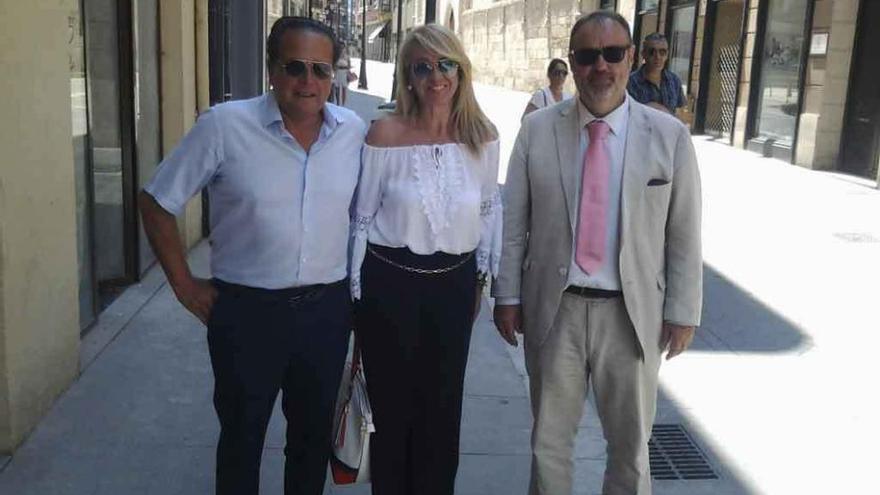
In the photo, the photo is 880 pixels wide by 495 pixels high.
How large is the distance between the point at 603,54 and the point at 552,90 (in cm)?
627

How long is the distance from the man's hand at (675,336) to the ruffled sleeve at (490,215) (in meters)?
0.61

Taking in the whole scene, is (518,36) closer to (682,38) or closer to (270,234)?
(682,38)

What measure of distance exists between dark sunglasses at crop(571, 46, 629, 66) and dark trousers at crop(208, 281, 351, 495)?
106 cm

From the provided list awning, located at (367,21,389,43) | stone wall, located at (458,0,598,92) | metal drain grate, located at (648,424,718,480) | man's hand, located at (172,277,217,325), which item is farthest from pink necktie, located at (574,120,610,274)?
awning, located at (367,21,389,43)

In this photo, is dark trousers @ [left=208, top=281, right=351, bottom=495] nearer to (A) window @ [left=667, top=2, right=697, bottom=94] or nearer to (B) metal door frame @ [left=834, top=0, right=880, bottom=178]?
(B) metal door frame @ [left=834, top=0, right=880, bottom=178]

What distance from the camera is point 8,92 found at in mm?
3457

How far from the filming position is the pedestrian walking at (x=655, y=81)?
6.18 meters

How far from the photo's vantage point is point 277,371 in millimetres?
2703

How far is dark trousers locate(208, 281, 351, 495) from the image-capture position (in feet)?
8.63

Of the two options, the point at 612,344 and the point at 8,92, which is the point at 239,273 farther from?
the point at 8,92

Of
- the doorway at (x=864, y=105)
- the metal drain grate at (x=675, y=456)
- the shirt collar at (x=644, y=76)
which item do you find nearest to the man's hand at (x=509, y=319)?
the metal drain grate at (x=675, y=456)

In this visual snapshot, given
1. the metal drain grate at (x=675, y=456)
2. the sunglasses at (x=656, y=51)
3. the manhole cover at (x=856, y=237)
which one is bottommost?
the metal drain grate at (x=675, y=456)

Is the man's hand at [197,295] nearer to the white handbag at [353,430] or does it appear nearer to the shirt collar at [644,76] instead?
the white handbag at [353,430]

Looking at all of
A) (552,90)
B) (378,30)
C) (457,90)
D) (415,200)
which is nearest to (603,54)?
(457,90)
